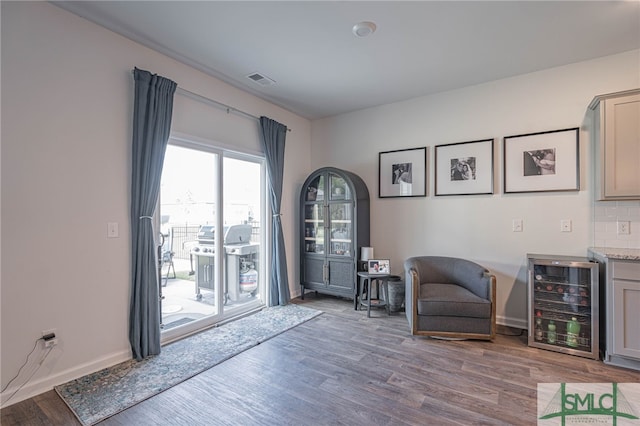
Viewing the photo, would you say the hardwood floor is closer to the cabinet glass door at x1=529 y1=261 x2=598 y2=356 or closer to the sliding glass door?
the cabinet glass door at x1=529 y1=261 x2=598 y2=356

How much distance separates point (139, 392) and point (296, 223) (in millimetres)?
2947

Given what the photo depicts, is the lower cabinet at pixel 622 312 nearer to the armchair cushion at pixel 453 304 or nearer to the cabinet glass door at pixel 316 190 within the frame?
the armchair cushion at pixel 453 304

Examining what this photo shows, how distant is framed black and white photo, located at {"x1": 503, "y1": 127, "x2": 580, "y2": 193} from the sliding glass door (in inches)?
122

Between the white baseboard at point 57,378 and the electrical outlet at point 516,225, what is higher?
the electrical outlet at point 516,225

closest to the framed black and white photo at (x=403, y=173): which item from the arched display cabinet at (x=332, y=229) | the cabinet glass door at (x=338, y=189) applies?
the arched display cabinet at (x=332, y=229)

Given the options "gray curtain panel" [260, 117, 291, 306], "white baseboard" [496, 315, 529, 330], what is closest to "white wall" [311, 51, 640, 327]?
"white baseboard" [496, 315, 529, 330]

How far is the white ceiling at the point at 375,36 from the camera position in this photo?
2309 mm

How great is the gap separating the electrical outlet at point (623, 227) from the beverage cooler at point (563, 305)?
43 cm

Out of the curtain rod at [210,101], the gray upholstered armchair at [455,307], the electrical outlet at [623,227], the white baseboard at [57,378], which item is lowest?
the white baseboard at [57,378]

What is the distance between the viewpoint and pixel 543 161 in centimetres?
326

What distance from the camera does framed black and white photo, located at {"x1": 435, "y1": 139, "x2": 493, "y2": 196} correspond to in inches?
141

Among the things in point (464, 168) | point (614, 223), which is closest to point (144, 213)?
point (464, 168)

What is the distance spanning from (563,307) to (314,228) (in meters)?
3.00

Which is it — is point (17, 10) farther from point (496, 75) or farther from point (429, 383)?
point (496, 75)
